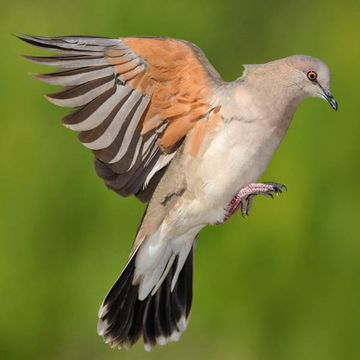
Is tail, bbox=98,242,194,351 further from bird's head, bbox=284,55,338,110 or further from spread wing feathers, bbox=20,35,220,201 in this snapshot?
bird's head, bbox=284,55,338,110

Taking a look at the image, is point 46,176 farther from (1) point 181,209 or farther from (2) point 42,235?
(1) point 181,209

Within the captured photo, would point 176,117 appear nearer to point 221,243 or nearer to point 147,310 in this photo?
Answer: point 147,310

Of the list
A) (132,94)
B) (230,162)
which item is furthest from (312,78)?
(132,94)

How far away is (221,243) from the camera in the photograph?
26.9 feet

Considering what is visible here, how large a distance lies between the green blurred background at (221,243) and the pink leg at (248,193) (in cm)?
248

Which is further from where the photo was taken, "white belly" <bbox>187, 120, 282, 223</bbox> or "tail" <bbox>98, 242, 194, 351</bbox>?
"tail" <bbox>98, 242, 194, 351</bbox>

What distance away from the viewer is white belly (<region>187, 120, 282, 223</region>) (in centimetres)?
530

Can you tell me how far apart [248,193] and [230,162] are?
0.13 meters

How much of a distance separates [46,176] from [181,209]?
111 inches

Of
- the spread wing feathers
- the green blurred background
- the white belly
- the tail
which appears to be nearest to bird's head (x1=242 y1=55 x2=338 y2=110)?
the white belly

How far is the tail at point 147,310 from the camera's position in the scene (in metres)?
6.14

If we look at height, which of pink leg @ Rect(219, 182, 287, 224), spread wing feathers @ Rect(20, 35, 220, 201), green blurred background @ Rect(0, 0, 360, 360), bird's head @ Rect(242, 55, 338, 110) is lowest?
green blurred background @ Rect(0, 0, 360, 360)

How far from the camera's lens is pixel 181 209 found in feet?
18.3

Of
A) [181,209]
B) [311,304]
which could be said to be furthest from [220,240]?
[181,209]
